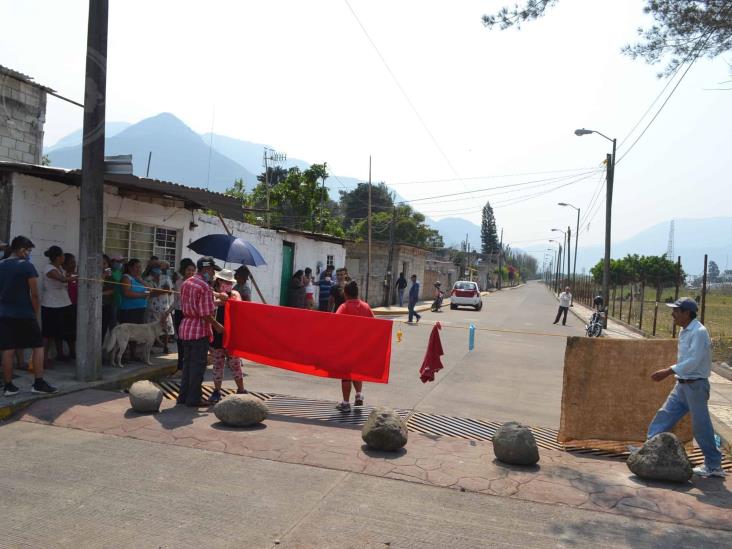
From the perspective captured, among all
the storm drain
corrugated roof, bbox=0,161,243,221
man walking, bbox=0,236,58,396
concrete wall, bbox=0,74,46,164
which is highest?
concrete wall, bbox=0,74,46,164

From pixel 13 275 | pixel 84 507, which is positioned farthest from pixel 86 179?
pixel 84 507

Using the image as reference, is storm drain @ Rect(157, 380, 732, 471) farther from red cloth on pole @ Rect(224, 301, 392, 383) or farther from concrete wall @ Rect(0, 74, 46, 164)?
concrete wall @ Rect(0, 74, 46, 164)

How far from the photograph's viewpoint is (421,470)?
5.31 metres

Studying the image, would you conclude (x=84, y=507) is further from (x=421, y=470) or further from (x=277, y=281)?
(x=277, y=281)

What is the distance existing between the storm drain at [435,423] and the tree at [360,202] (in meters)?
58.3

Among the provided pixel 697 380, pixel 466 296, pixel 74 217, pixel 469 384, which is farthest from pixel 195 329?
pixel 466 296

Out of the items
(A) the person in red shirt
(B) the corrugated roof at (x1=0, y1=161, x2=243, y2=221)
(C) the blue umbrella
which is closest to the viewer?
(A) the person in red shirt

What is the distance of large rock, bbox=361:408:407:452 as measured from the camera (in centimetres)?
575

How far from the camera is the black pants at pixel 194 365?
7.08 meters

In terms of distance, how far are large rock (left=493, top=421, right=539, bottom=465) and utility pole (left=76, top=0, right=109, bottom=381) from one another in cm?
536

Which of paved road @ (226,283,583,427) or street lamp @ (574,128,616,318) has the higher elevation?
street lamp @ (574,128,616,318)

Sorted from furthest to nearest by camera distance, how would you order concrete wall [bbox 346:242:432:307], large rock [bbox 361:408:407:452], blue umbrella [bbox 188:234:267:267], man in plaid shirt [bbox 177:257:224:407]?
1. concrete wall [bbox 346:242:432:307]
2. blue umbrella [bbox 188:234:267:267]
3. man in plaid shirt [bbox 177:257:224:407]
4. large rock [bbox 361:408:407:452]

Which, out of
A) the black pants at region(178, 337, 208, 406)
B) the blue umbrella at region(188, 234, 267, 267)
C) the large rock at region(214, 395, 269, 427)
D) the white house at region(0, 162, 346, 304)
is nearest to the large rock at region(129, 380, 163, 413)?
the black pants at region(178, 337, 208, 406)

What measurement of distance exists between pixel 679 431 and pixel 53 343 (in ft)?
27.7
